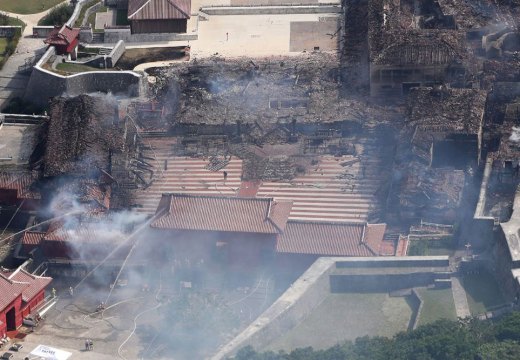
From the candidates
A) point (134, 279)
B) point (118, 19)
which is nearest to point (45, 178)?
point (134, 279)

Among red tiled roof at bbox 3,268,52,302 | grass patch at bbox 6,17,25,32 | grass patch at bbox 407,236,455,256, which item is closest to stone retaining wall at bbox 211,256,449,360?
grass patch at bbox 407,236,455,256

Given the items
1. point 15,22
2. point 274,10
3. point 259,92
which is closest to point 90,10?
point 15,22

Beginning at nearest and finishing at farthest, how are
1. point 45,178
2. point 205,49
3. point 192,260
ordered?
1. point 192,260
2. point 45,178
3. point 205,49

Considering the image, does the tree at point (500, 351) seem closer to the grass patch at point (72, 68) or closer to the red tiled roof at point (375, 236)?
the red tiled roof at point (375, 236)

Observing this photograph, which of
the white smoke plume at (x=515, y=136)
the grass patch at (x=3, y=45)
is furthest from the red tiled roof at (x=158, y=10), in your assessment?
the white smoke plume at (x=515, y=136)

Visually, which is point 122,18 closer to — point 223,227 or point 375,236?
point 223,227

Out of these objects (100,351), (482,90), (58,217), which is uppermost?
(482,90)

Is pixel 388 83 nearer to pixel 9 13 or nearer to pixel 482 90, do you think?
pixel 482 90
